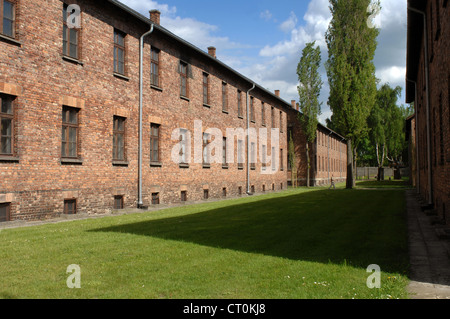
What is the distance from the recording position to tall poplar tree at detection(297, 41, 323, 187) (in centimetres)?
4203

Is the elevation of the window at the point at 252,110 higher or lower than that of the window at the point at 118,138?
higher

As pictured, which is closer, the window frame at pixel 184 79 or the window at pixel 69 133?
the window at pixel 69 133

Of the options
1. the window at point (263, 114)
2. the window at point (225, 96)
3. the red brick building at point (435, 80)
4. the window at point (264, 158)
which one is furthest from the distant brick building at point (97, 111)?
the red brick building at point (435, 80)

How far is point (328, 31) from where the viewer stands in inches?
1405

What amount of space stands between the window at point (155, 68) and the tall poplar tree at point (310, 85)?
85.4ft

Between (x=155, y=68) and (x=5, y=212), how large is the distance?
9404 mm

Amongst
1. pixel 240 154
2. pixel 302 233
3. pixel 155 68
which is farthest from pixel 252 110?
pixel 302 233

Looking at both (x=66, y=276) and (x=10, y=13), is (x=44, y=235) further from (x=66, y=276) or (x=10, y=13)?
(x=10, y=13)

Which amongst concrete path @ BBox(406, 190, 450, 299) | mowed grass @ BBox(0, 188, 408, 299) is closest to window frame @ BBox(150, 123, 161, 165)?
mowed grass @ BBox(0, 188, 408, 299)

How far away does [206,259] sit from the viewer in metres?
6.81

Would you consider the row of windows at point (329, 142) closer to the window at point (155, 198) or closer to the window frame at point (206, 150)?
the window frame at point (206, 150)

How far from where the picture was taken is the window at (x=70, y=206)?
13.6m

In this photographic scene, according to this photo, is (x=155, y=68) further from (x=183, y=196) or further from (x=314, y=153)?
(x=314, y=153)

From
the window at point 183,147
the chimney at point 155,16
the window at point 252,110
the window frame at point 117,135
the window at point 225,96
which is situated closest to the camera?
the window frame at point 117,135
